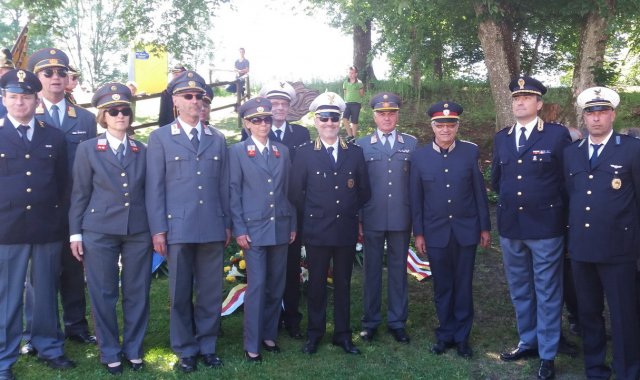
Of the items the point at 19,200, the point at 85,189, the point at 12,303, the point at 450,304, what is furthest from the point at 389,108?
the point at 12,303

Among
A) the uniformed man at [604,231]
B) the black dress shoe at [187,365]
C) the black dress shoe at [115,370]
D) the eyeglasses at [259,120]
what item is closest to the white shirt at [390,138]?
the eyeglasses at [259,120]

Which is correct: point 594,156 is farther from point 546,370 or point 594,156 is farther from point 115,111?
point 115,111

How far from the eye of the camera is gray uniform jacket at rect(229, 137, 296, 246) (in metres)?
5.25

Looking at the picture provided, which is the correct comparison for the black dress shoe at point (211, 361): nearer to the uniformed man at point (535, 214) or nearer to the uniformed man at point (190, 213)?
the uniformed man at point (190, 213)

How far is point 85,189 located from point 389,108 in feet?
8.53

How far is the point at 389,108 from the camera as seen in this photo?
18.6 ft

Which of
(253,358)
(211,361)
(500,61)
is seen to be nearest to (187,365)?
(211,361)

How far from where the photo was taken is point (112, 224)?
4852 millimetres

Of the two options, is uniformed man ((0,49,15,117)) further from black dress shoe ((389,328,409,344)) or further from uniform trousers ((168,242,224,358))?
black dress shoe ((389,328,409,344))

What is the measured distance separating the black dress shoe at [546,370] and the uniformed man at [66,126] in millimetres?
3722

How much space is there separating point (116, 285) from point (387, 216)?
7.58 ft

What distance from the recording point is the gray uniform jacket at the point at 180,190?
4926mm

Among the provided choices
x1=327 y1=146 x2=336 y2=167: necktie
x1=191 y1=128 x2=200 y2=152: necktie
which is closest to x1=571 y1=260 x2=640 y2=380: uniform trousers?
x1=327 y1=146 x2=336 y2=167: necktie

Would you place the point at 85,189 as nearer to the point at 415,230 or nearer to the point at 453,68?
the point at 415,230
